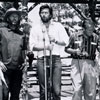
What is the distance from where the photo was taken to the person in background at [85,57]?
250 inches

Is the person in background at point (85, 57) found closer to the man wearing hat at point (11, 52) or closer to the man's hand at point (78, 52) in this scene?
the man's hand at point (78, 52)

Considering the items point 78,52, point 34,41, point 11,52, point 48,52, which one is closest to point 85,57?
point 78,52

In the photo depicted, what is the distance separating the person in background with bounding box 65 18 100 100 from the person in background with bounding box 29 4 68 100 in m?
0.26

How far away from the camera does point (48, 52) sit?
6176 millimetres

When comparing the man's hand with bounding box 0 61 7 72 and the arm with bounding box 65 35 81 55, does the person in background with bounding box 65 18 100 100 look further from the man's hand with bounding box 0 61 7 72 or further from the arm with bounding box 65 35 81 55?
the man's hand with bounding box 0 61 7 72

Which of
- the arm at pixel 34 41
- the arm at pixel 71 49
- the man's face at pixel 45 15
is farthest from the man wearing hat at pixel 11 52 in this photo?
the arm at pixel 71 49

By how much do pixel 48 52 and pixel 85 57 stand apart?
2.35ft

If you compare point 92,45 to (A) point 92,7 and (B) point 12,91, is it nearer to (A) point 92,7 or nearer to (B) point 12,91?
(B) point 12,91

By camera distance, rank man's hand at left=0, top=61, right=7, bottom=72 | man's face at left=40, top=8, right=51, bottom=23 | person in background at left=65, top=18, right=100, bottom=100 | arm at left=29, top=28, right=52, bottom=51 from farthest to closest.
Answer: person in background at left=65, top=18, right=100, bottom=100 → man's face at left=40, top=8, right=51, bottom=23 → arm at left=29, top=28, right=52, bottom=51 → man's hand at left=0, top=61, right=7, bottom=72

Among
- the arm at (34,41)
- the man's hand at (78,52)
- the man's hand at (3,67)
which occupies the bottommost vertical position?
the man's hand at (3,67)

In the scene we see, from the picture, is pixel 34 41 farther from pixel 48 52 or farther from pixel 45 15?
pixel 45 15

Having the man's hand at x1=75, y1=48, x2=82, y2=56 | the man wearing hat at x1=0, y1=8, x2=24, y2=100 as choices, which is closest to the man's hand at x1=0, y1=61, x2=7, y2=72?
the man wearing hat at x1=0, y1=8, x2=24, y2=100

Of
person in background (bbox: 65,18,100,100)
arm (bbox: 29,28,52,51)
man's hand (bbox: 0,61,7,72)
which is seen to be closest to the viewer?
man's hand (bbox: 0,61,7,72)

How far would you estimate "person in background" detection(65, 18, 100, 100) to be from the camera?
20.8ft
